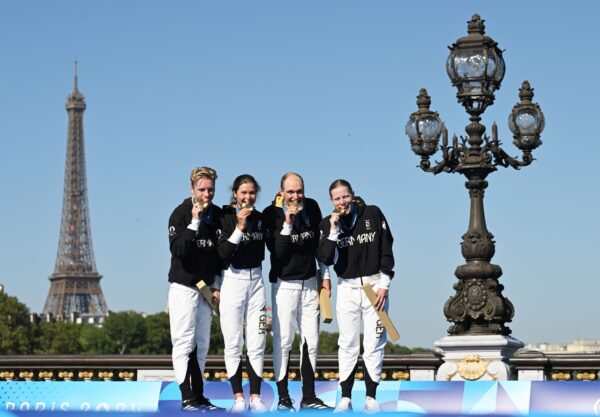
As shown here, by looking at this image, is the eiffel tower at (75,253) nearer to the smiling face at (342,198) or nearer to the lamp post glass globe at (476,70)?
the lamp post glass globe at (476,70)

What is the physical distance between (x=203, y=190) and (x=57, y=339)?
399 ft

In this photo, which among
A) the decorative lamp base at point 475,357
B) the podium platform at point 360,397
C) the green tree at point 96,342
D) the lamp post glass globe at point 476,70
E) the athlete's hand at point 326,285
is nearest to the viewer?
the podium platform at point 360,397

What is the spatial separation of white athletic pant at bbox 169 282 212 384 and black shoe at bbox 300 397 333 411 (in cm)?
104

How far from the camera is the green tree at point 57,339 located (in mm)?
130125

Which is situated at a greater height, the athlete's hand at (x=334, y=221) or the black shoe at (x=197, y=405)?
the athlete's hand at (x=334, y=221)

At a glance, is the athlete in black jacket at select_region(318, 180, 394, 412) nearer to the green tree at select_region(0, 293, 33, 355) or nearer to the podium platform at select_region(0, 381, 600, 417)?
the podium platform at select_region(0, 381, 600, 417)

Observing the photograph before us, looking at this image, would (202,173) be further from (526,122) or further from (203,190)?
(526,122)

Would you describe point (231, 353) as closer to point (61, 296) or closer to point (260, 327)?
point (260, 327)

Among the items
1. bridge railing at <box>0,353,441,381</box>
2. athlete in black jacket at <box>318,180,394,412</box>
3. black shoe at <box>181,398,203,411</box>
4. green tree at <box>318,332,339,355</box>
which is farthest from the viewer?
green tree at <box>318,332,339,355</box>

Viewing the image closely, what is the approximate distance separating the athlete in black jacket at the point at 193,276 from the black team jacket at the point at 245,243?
0.38 feet

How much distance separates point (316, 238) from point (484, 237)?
731cm

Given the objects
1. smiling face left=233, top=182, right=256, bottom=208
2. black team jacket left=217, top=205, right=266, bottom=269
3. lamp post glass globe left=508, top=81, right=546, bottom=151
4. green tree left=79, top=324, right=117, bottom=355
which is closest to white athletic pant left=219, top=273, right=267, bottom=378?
black team jacket left=217, top=205, right=266, bottom=269

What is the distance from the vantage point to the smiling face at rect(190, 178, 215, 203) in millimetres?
13695

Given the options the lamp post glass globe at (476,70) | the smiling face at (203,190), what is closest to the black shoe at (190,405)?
the smiling face at (203,190)
